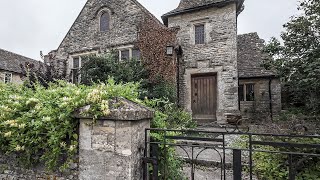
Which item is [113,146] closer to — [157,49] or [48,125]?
[48,125]

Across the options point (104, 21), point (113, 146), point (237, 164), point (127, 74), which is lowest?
point (237, 164)

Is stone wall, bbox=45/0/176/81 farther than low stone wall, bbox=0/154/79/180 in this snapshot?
Yes

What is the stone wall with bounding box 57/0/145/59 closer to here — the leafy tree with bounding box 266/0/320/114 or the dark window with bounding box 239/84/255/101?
the leafy tree with bounding box 266/0/320/114

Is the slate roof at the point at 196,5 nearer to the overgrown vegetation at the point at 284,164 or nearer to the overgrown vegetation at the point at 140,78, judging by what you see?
the overgrown vegetation at the point at 140,78

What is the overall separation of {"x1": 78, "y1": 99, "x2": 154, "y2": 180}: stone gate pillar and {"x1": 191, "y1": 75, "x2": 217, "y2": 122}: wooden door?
8913 millimetres

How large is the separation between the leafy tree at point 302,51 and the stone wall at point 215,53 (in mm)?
2092

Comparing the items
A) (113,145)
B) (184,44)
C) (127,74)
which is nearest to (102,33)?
(127,74)

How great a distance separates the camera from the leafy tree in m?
8.56

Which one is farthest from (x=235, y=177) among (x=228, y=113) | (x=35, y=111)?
(x=228, y=113)

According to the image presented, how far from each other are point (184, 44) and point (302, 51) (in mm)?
5713

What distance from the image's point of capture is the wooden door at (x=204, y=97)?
10820 millimetres

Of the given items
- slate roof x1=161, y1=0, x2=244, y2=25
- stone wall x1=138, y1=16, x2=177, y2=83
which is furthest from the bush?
slate roof x1=161, y1=0, x2=244, y2=25

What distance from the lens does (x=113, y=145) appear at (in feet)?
7.45

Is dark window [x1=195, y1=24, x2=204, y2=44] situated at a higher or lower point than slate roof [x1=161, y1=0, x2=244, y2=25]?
lower
